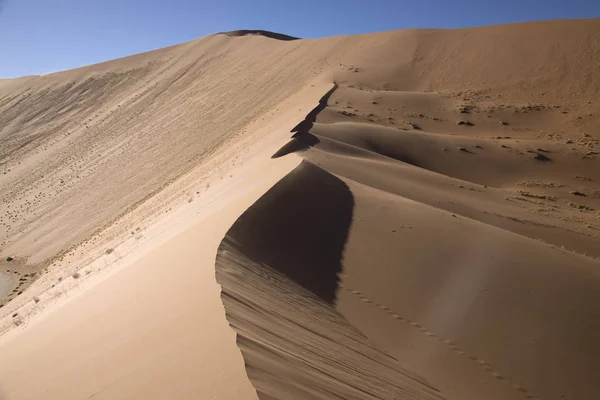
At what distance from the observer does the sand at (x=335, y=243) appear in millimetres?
3938

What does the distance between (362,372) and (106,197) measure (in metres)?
17.0

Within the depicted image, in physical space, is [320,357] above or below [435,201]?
below

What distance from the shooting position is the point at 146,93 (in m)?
32.2

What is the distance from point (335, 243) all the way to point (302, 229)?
568mm

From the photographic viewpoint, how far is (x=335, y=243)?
7297mm

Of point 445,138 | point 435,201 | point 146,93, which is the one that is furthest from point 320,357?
point 146,93

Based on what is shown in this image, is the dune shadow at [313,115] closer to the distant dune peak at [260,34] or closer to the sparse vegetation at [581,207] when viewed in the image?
the sparse vegetation at [581,207]

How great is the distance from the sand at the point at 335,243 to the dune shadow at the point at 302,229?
0.03m

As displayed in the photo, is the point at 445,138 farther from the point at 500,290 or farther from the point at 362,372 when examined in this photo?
the point at 362,372

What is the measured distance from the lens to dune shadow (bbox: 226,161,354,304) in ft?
20.8

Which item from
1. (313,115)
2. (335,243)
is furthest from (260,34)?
(335,243)

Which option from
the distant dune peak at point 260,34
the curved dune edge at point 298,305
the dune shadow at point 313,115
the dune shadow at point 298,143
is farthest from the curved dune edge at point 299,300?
the distant dune peak at point 260,34

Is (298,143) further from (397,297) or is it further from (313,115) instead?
(397,297)

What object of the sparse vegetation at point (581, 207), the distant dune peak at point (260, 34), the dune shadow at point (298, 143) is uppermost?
the distant dune peak at point (260, 34)
